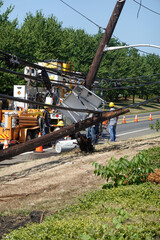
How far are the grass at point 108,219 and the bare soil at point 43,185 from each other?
758 millimetres

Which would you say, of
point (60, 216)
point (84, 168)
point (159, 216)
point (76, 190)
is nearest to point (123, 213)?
point (159, 216)

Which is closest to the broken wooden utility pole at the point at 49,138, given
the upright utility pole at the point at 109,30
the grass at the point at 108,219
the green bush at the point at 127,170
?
the upright utility pole at the point at 109,30

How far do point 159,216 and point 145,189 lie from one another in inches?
51.9

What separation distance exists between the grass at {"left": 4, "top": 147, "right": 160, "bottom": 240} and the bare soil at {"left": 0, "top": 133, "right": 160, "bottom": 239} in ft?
2.49

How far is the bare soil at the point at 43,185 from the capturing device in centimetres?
647

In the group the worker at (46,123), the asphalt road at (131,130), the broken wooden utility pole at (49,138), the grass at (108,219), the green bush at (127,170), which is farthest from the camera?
the asphalt road at (131,130)

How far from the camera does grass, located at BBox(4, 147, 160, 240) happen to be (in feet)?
14.0

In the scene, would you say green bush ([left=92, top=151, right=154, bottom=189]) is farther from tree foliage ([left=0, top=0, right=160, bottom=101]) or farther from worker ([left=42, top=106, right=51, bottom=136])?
tree foliage ([left=0, top=0, right=160, bottom=101])

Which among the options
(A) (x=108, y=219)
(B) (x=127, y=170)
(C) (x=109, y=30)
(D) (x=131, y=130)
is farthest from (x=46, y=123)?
(A) (x=108, y=219)

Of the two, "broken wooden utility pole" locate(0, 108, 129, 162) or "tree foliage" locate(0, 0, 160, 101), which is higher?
"tree foliage" locate(0, 0, 160, 101)

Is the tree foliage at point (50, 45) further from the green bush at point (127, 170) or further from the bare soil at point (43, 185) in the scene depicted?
the green bush at point (127, 170)

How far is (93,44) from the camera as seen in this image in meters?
47.9

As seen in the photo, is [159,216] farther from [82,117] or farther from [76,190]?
[82,117]

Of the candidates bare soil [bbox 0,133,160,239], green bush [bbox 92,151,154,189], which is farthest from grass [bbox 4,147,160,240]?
bare soil [bbox 0,133,160,239]
